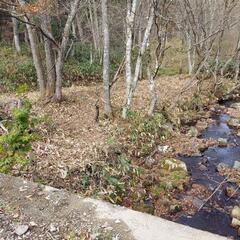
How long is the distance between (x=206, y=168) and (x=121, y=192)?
319 cm

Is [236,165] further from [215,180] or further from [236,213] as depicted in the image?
[236,213]

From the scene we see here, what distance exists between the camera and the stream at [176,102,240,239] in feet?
23.1

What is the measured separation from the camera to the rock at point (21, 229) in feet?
14.2

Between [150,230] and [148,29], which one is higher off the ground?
[148,29]

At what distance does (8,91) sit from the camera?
15.5 meters

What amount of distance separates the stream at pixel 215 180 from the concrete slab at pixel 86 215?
9.24 feet

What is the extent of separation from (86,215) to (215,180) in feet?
17.1

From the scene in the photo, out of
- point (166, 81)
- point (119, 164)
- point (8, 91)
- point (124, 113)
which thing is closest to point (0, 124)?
→ point (119, 164)

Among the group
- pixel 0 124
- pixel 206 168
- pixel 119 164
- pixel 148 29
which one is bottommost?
pixel 206 168

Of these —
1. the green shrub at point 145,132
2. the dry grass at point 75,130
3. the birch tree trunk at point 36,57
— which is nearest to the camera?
the dry grass at point 75,130

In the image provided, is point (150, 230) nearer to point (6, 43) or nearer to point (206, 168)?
point (206, 168)

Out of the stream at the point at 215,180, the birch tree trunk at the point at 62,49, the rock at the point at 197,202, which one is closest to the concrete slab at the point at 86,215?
the stream at the point at 215,180

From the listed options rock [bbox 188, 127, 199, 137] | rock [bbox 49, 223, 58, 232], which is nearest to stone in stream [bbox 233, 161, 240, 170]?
rock [bbox 188, 127, 199, 137]

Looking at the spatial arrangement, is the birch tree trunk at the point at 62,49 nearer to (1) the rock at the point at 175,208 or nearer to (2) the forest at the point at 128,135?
(2) the forest at the point at 128,135
